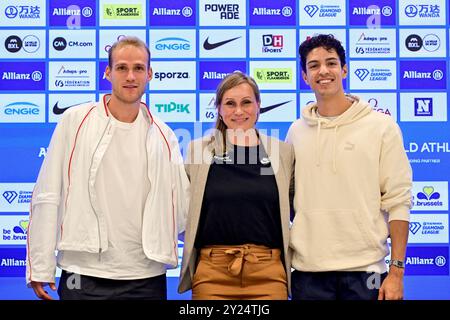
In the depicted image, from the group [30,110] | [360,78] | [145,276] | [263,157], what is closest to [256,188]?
[263,157]

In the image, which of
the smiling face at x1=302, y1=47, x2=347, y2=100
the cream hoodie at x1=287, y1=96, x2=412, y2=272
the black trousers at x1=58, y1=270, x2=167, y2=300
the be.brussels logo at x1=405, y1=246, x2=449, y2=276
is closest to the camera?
the black trousers at x1=58, y1=270, x2=167, y2=300

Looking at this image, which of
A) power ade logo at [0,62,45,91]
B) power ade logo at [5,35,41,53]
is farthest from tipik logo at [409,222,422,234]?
power ade logo at [5,35,41,53]

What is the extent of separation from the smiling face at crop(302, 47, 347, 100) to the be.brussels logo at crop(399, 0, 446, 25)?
174 cm

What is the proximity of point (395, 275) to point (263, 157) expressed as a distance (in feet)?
2.32

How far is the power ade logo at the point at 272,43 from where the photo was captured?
430cm

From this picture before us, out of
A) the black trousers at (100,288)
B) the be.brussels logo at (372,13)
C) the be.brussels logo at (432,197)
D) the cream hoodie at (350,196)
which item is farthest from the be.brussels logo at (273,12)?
the black trousers at (100,288)

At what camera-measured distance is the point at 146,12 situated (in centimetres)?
431

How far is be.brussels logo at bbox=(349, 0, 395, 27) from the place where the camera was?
4289 mm

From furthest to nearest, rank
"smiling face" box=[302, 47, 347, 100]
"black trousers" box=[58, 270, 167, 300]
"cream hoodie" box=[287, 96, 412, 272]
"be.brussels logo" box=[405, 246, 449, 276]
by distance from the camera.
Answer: "be.brussels logo" box=[405, 246, 449, 276] < "smiling face" box=[302, 47, 347, 100] < "cream hoodie" box=[287, 96, 412, 272] < "black trousers" box=[58, 270, 167, 300]

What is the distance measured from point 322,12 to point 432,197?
140 centimetres

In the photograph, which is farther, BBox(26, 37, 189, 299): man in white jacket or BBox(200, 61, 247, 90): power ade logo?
BBox(200, 61, 247, 90): power ade logo

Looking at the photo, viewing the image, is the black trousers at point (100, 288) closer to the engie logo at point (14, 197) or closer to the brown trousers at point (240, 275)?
the brown trousers at point (240, 275)

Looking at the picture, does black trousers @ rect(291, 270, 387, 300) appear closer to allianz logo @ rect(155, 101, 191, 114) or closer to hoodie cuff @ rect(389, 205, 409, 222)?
hoodie cuff @ rect(389, 205, 409, 222)

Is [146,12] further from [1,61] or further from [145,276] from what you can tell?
[145,276]
